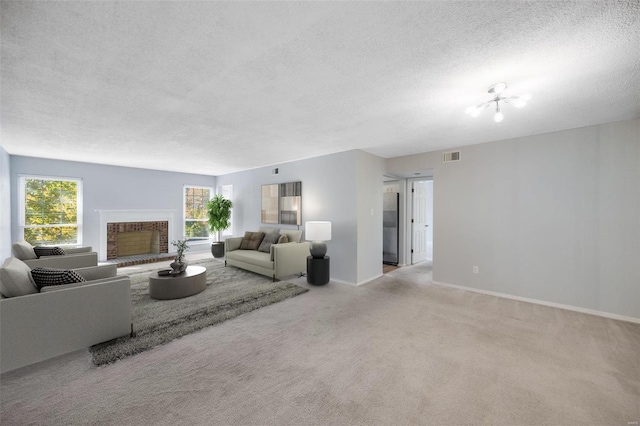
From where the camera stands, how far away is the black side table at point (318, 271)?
4.28m

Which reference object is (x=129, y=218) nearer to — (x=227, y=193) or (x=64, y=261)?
(x=227, y=193)

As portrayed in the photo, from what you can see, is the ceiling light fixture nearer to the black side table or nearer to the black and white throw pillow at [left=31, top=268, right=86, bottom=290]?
the black side table

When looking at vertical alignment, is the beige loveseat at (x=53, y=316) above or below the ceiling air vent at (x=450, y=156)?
below

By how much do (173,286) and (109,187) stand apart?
180 inches

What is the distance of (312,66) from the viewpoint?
1920 mm

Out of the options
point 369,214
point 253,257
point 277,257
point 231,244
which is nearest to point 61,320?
point 277,257

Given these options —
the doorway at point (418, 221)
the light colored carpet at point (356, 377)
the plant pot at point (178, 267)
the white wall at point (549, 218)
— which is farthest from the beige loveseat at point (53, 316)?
the doorway at point (418, 221)

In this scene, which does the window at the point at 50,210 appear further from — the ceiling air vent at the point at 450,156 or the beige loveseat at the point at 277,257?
the ceiling air vent at the point at 450,156

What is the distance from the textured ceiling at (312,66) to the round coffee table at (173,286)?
7.11 ft

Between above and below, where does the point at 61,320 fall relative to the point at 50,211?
below

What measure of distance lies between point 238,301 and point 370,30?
348cm

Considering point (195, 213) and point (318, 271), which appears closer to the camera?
point (318, 271)

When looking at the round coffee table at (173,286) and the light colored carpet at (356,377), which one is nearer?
the light colored carpet at (356,377)

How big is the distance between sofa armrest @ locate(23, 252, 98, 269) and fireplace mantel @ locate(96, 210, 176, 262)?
2471 mm
